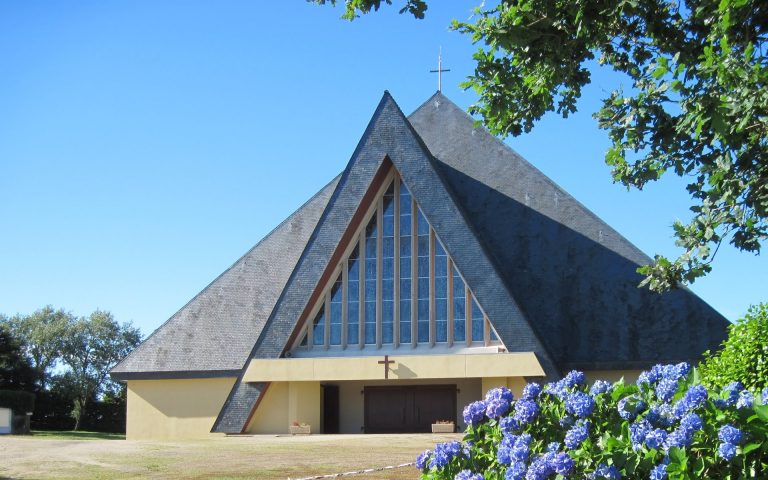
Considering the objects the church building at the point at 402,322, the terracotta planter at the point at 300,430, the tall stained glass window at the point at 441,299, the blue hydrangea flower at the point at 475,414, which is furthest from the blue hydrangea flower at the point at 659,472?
the terracotta planter at the point at 300,430

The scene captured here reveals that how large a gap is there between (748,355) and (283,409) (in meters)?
17.8

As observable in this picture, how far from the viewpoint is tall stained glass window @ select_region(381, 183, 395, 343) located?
79.8 feet

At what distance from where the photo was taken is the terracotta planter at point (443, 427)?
2325 cm

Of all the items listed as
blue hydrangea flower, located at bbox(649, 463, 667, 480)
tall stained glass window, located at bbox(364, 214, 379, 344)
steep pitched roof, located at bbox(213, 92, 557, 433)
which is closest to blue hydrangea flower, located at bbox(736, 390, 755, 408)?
blue hydrangea flower, located at bbox(649, 463, 667, 480)

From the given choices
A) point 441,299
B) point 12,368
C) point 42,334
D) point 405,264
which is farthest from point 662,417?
point 42,334

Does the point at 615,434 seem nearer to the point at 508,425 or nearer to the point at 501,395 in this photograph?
the point at 508,425

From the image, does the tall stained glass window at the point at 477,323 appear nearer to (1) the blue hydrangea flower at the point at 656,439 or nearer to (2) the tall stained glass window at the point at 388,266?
(2) the tall stained glass window at the point at 388,266

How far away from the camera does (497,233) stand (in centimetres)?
2759

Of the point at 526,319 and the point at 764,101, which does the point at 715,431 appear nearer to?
the point at 764,101

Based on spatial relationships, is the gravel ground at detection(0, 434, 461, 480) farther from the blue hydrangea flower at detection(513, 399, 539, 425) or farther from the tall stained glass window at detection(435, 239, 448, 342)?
the blue hydrangea flower at detection(513, 399, 539, 425)

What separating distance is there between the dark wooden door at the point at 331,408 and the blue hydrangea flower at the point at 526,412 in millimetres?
20738

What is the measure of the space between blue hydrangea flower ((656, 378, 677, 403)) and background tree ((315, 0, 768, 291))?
13.3 feet

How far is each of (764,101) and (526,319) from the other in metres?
14.8

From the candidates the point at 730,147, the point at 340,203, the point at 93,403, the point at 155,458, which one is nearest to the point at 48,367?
the point at 93,403
